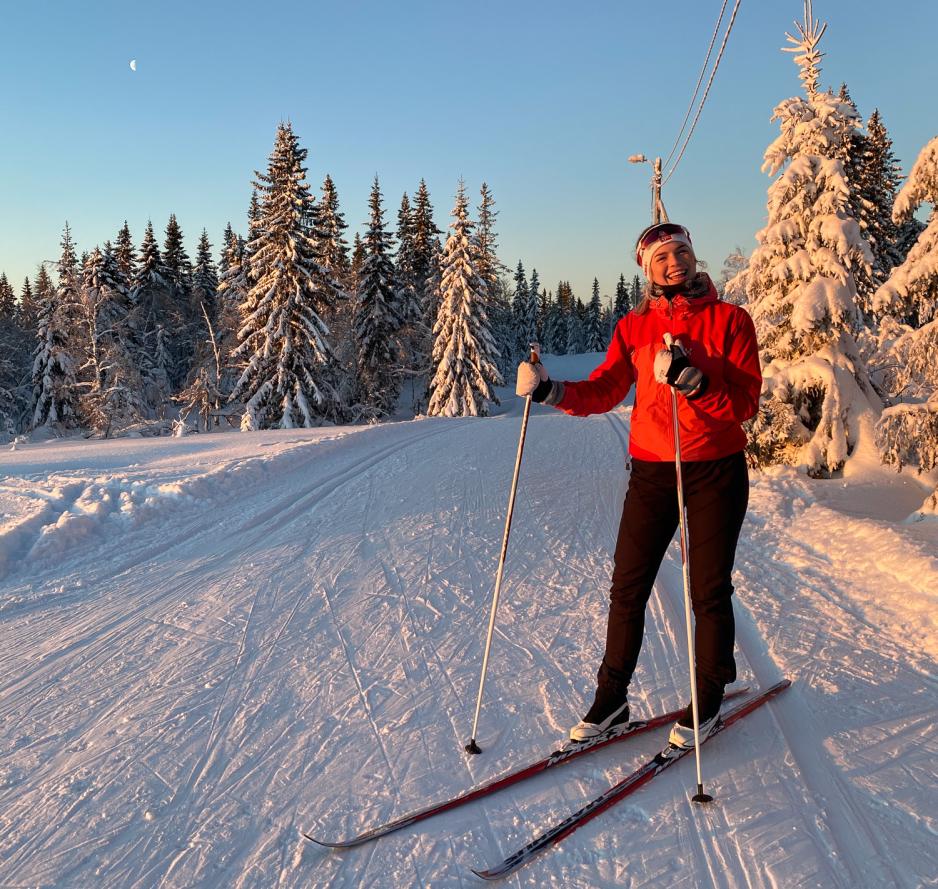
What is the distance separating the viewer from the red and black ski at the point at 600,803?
2332 mm

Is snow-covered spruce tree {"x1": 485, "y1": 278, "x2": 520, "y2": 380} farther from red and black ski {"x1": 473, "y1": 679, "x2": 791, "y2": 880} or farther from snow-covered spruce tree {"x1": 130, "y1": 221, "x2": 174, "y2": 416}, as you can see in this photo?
red and black ski {"x1": 473, "y1": 679, "x2": 791, "y2": 880}

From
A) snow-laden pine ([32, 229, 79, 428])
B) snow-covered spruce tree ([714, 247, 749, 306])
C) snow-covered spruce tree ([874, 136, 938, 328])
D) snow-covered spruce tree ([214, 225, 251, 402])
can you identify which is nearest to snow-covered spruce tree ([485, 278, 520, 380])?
snow-covered spruce tree ([214, 225, 251, 402])

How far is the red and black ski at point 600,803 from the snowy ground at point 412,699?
46 millimetres

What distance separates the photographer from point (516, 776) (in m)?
2.82

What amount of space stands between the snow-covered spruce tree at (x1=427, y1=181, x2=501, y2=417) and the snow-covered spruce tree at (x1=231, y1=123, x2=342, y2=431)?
6880mm

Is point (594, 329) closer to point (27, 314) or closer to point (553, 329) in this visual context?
point (553, 329)

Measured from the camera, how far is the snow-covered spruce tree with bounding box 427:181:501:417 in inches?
1254

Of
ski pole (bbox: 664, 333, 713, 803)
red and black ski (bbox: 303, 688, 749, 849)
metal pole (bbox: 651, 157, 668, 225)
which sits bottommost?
red and black ski (bbox: 303, 688, 749, 849)

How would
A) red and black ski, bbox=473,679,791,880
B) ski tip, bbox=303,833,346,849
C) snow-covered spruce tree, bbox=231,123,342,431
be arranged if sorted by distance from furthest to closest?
1. snow-covered spruce tree, bbox=231,123,342,431
2. ski tip, bbox=303,833,346,849
3. red and black ski, bbox=473,679,791,880

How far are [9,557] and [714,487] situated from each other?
22.2ft

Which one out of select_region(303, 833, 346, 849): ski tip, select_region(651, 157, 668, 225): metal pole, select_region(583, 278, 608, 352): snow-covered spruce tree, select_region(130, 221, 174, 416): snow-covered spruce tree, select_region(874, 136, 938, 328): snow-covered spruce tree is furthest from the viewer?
select_region(583, 278, 608, 352): snow-covered spruce tree

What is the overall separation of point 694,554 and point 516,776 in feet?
4.39

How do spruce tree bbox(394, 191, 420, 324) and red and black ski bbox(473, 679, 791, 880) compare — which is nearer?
red and black ski bbox(473, 679, 791, 880)

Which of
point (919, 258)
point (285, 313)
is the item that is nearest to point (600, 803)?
point (919, 258)
